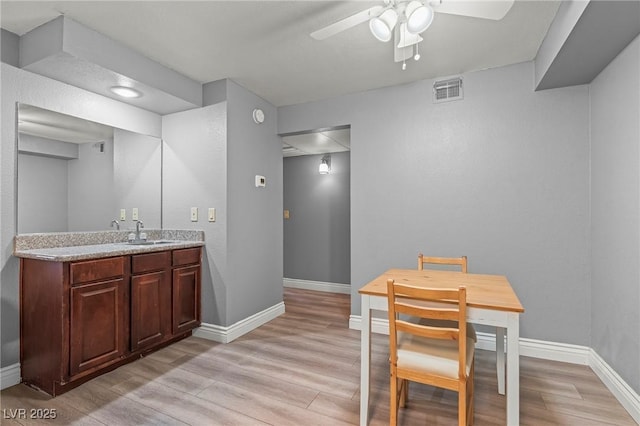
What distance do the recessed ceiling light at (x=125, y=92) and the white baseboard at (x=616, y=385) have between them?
419cm

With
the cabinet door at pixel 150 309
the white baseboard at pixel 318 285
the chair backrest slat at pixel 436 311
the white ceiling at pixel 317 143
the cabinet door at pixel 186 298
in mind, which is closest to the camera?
the chair backrest slat at pixel 436 311

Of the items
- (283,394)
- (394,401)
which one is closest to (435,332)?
(394,401)

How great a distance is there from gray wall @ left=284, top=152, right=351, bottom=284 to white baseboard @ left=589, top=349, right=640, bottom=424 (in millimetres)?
3022

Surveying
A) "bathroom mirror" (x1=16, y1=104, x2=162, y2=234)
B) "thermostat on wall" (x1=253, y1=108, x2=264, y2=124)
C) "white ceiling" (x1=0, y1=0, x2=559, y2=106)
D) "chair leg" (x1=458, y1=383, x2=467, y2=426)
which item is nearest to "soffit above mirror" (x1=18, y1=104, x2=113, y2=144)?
"bathroom mirror" (x1=16, y1=104, x2=162, y2=234)

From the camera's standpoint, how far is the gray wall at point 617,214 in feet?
6.13

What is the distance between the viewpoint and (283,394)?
6.75 ft

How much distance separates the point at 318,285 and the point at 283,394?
310 cm

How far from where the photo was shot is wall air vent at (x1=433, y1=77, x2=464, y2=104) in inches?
114

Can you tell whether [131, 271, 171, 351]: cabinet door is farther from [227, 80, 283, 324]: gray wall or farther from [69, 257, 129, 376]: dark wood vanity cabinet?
[227, 80, 283, 324]: gray wall

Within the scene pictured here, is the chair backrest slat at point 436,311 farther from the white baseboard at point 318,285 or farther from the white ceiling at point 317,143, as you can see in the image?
the white baseboard at point 318,285

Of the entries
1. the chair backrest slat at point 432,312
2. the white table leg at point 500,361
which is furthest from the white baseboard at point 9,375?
the white table leg at point 500,361

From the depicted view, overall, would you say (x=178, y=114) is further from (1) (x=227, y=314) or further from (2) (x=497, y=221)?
(2) (x=497, y=221)

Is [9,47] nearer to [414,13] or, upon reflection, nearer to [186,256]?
[186,256]

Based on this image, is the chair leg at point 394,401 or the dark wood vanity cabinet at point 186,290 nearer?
the chair leg at point 394,401
